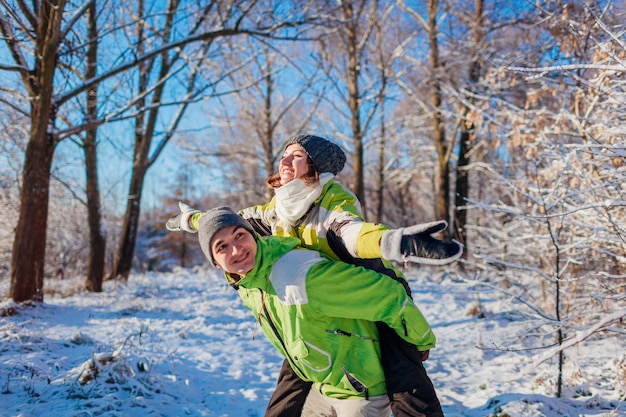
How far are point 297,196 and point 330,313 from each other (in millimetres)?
580

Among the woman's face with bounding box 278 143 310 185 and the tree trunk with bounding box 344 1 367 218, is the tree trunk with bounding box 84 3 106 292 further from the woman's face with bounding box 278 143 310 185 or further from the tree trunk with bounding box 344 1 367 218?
the woman's face with bounding box 278 143 310 185

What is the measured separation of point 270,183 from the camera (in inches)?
86.7

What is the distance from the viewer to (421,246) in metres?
1.21

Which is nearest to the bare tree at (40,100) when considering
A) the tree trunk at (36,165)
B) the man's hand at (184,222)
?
the tree trunk at (36,165)

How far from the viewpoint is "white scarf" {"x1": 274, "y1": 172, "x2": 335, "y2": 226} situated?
1.84 metres

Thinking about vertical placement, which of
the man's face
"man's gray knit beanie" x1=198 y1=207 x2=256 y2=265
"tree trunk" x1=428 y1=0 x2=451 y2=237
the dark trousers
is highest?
"tree trunk" x1=428 y1=0 x2=451 y2=237

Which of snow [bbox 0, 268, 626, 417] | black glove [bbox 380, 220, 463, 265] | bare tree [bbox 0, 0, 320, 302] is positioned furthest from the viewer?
bare tree [bbox 0, 0, 320, 302]

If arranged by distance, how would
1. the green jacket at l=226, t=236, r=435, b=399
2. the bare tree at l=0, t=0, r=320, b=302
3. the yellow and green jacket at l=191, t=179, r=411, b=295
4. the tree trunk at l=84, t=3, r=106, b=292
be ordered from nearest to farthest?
the yellow and green jacket at l=191, t=179, r=411, b=295
the green jacket at l=226, t=236, r=435, b=399
the bare tree at l=0, t=0, r=320, b=302
the tree trunk at l=84, t=3, r=106, b=292

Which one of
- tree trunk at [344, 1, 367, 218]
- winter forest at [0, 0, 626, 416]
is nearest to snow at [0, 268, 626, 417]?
winter forest at [0, 0, 626, 416]

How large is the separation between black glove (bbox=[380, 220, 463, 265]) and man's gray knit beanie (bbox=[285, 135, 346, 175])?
76 centimetres

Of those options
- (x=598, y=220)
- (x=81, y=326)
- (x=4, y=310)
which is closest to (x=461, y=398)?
(x=598, y=220)

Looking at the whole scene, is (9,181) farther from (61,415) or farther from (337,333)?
(337,333)

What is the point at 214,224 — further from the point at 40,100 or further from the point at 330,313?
the point at 40,100

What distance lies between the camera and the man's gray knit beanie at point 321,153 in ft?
6.42
